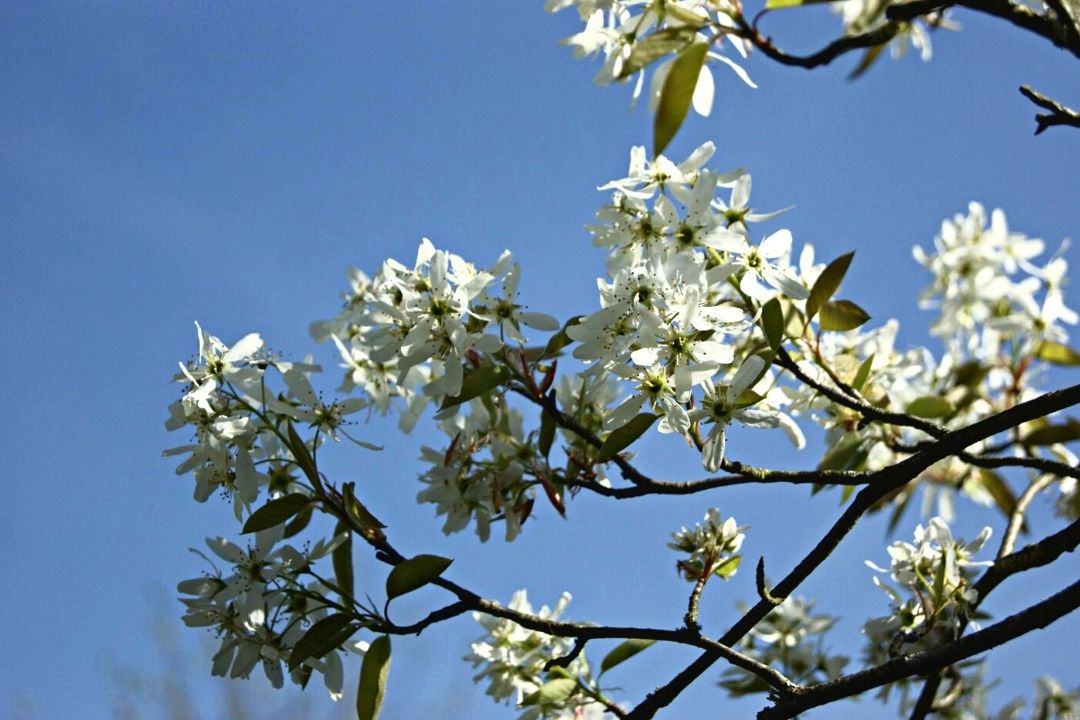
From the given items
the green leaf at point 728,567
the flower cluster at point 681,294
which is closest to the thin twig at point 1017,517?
the green leaf at point 728,567

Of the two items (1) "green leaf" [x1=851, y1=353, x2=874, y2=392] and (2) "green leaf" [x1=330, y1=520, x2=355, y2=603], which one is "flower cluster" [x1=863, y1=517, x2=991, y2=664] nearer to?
(1) "green leaf" [x1=851, y1=353, x2=874, y2=392]

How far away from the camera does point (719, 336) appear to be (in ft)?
5.95

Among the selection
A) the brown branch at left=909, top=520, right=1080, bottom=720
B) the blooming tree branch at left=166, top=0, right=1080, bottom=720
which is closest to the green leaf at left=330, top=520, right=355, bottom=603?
the blooming tree branch at left=166, top=0, right=1080, bottom=720

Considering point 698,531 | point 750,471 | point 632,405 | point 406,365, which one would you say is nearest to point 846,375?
point 698,531

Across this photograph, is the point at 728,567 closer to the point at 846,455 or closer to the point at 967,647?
the point at 846,455

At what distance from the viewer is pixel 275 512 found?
184cm

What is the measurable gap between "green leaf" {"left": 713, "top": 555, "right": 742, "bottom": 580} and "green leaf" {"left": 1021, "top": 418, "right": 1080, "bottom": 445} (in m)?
1.17

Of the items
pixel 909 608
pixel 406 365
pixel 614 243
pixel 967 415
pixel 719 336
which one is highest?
pixel 967 415

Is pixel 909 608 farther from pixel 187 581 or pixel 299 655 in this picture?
pixel 187 581

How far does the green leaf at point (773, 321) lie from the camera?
1.84 metres

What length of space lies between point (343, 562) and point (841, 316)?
3.57 ft

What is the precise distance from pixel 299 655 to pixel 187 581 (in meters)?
0.35

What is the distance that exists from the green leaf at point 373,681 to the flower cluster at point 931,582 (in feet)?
3.50

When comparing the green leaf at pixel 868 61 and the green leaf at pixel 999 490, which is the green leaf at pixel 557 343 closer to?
the green leaf at pixel 868 61
